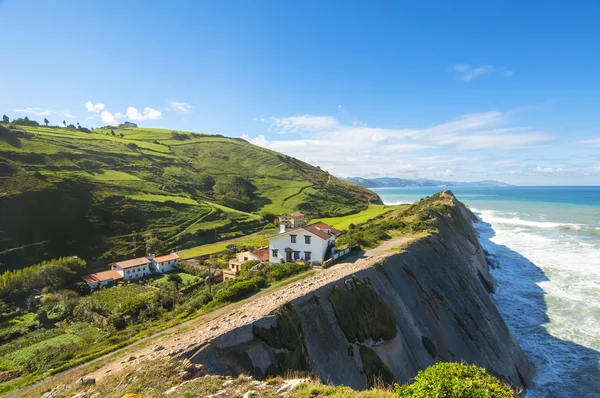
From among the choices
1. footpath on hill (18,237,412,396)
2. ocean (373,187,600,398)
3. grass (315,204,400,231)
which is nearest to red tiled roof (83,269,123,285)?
footpath on hill (18,237,412,396)

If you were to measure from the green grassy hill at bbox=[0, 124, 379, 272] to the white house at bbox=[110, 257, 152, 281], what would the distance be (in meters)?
8.07

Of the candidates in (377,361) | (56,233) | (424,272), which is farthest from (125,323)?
(56,233)

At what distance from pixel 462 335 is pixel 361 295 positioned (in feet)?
32.0

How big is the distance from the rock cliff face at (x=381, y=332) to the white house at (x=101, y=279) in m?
34.6

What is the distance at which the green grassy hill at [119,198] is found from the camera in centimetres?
4950

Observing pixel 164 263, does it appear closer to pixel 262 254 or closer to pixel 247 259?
pixel 247 259

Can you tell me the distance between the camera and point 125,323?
2252cm

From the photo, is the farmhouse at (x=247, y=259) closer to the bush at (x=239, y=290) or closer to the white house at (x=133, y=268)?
the bush at (x=239, y=290)

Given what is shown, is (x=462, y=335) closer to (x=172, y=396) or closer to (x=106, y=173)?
(x=172, y=396)

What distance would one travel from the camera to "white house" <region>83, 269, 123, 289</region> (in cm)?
3867

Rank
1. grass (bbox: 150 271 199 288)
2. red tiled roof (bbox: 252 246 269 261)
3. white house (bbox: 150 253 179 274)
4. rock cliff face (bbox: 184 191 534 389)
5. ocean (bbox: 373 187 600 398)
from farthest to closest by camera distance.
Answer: white house (bbox: 150 253 179 274) < grass (bbox: 150 271 199 288) < red tiled roof (bbox: 252 246 269 261) < ocean (bbox: 373 187 600 398) < rock cliff face (bbox: 184 191 534 389)

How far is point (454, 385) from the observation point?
6.39m

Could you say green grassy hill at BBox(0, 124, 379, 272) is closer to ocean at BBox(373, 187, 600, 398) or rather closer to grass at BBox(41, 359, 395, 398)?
grass at BBox(41, 359, 395, 398)

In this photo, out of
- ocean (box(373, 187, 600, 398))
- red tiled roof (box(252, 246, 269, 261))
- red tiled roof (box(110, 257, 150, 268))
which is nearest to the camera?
ocean (box(373, 187, 600, 398))
